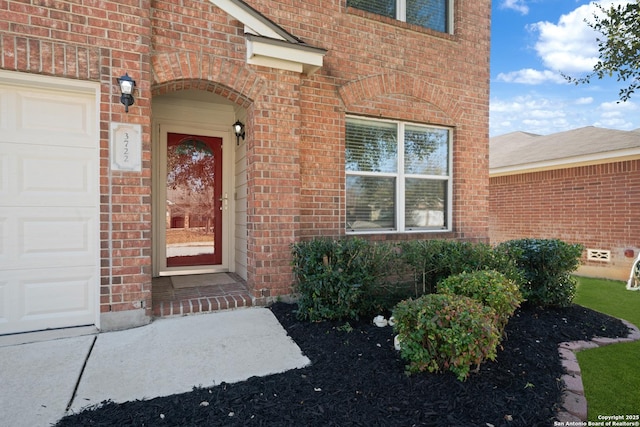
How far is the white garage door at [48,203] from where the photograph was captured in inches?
127

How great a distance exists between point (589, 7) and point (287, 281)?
15.0 feet

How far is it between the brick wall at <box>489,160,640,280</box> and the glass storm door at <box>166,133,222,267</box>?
858 cm

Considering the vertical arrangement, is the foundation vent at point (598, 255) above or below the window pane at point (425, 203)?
below

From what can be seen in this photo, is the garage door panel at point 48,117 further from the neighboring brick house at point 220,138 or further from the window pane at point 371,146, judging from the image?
the window pane at point 371,146

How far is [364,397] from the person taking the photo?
90.6 inches

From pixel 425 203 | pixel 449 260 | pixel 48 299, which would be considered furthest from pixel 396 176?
pixel 48 299

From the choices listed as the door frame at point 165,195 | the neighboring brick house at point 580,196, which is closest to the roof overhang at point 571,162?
the neighboring brick house at point 580,196

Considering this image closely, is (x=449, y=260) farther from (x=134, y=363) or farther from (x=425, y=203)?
(x=134, y=363)

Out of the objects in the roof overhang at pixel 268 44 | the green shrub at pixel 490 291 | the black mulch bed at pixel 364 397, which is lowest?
the black mulch bed at pixel 364 397

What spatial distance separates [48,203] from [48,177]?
263mm

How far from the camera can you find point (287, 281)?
4.26m

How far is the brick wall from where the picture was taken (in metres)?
7.64

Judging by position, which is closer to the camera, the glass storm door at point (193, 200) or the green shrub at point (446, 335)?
the green shrub at point (446, 335)

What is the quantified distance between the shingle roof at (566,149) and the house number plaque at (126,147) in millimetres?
9526
